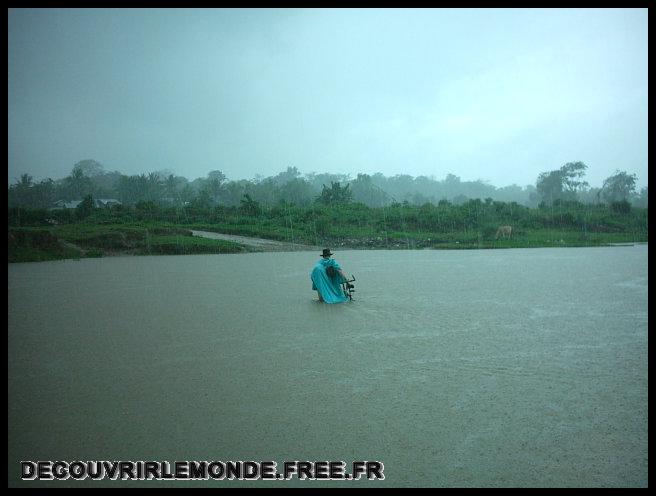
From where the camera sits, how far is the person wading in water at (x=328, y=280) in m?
10.5

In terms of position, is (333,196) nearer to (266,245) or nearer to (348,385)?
(266,245)

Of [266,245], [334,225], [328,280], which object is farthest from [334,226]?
[328,280]

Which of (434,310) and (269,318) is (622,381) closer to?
(434,310)

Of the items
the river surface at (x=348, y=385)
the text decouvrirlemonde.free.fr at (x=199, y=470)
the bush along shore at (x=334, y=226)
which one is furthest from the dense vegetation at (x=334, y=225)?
the text decouvrirlemonde.free.fr at (x=199, y=470)

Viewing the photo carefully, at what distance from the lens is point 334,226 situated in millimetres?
38281

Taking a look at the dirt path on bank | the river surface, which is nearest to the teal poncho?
the river surface

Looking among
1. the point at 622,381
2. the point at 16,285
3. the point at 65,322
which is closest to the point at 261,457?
the point at 622,381

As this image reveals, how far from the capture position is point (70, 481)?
346 cm

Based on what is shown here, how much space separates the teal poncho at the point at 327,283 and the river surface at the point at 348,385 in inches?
15.7

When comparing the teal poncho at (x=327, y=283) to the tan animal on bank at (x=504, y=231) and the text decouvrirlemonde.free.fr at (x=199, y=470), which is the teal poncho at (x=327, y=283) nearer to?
the text decouvrirlemonde.free.fr at (x=199, y=470)

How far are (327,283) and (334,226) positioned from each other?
2786cm

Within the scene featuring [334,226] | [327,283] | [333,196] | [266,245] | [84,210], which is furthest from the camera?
[333,196]

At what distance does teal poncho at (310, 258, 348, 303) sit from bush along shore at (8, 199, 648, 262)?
1735 centimetres

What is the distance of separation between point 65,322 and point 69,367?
120 inches
